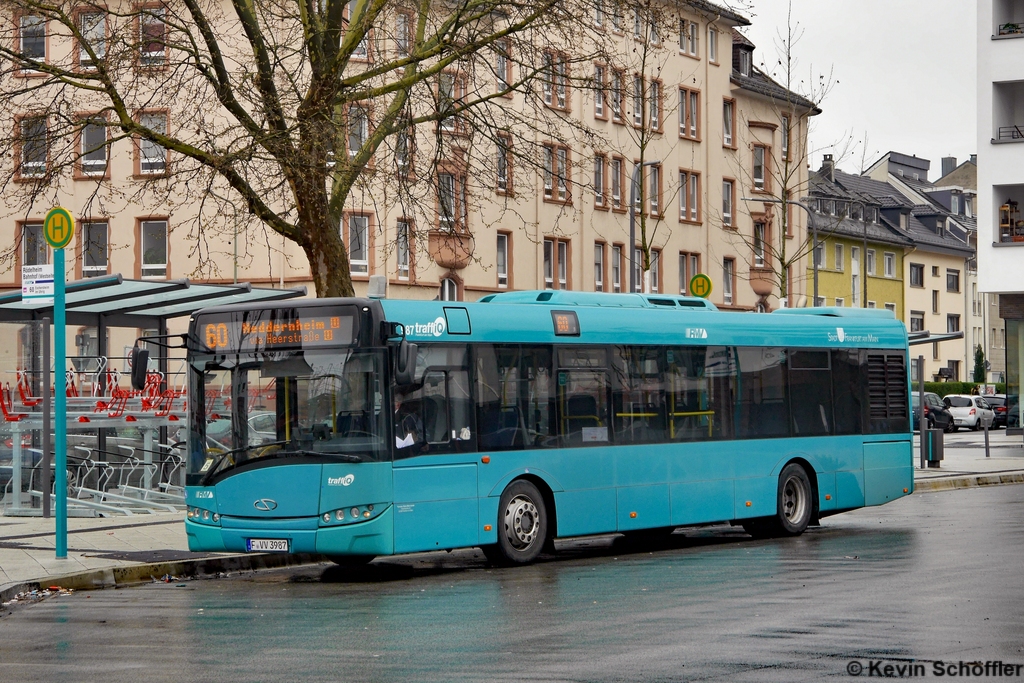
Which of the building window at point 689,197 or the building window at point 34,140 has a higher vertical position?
the building window at point 689,197

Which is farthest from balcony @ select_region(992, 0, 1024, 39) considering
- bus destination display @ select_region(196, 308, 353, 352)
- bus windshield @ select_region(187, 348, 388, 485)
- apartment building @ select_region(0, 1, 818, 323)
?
bus windshield @ select_region(187, 348, 388, 485)

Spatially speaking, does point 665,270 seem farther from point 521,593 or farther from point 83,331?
point 521,593

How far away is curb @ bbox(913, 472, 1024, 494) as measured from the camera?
27719 mm

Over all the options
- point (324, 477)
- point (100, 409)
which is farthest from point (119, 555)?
point (100, 409)

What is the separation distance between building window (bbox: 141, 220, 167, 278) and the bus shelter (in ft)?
78.6

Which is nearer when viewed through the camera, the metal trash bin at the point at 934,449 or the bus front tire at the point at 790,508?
the bus front tire at the point at 790,508

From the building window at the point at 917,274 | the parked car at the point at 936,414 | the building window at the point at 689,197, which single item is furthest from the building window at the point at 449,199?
the building window at the point at 917,274

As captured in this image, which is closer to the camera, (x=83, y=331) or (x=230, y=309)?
(x=230, y=309)

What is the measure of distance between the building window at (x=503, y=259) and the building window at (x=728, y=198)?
14.8m

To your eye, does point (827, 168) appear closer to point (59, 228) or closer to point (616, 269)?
point (616, 269)

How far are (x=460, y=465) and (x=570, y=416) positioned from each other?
5.46ft

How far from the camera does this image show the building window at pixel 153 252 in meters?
48.2

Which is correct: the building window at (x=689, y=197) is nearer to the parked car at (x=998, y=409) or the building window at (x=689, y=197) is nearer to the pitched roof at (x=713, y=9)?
the parked car at (x=998, y=409)

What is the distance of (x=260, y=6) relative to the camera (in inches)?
785
